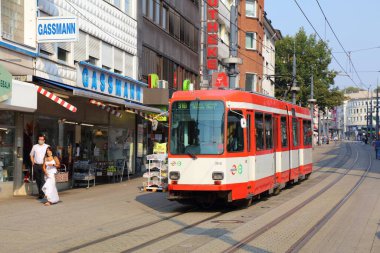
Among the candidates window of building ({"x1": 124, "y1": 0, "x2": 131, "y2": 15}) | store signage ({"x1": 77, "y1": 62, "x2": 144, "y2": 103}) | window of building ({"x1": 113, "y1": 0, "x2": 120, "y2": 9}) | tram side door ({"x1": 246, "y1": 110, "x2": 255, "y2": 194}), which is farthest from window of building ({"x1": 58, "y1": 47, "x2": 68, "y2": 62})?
tram side door ({"x1": 246, "y1": 110, "x2": 255, "y2": 194})

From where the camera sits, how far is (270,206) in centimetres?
1437

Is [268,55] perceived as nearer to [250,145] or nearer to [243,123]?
[250,145]

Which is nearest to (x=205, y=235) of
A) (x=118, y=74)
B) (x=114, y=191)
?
(x=114, y=191)

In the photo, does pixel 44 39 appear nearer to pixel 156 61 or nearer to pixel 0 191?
pixel 0 191

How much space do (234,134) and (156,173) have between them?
5315 millimetres

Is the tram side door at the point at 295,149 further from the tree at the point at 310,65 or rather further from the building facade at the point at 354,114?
the building facade at the point at 354,114

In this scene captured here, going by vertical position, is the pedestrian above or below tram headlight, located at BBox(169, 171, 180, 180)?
above

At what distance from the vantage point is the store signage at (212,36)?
36000 mm

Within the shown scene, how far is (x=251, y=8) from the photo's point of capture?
51000 millimetres

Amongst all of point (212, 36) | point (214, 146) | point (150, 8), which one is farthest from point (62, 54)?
point (212, 36)

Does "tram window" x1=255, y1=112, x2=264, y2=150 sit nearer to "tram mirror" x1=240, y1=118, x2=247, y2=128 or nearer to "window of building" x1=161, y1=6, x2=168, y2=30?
"tram mirror" x1=240, y1=118, x2=247, y2=128

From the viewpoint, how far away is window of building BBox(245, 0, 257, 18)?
5059 cm

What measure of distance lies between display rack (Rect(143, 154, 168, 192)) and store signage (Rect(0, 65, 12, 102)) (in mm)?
5044

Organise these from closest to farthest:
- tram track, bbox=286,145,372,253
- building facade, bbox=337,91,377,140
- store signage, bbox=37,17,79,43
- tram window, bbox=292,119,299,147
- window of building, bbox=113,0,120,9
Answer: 1. tram track, bbox=286,145,372,253
2. store signage, bbox=37,17,79,43
3. tram window, bbox=292,119,299,147
4. window of building, bbox=113,0,120,9
5. building facade, bbox=337,91,377,140
